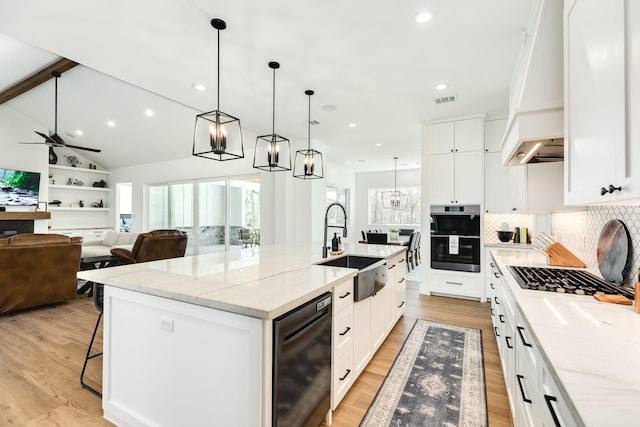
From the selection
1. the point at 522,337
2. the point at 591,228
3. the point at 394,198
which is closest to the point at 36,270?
the point at 522,337

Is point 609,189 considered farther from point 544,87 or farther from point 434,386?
point 434,386

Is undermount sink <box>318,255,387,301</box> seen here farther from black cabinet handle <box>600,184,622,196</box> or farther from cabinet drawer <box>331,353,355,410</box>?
black cabinet handle <box>600,184,622,196</box>

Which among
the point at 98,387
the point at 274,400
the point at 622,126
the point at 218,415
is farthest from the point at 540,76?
the point at 98,387

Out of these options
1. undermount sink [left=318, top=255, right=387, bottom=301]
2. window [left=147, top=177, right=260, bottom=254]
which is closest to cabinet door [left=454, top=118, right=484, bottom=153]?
undermount sink [left=318, top=255, right=387, bottom=301]

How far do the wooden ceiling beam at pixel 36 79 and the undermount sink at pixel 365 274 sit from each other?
5.61 metres

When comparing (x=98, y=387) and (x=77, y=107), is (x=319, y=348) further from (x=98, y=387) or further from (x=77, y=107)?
(x=77, y=107)

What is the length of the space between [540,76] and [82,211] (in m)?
11.4

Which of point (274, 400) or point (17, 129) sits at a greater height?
point (17, 129)

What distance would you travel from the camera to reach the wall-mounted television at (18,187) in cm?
680

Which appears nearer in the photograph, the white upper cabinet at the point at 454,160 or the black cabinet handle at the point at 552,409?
the black cabinet handle at the point at 552,409

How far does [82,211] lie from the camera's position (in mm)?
9062

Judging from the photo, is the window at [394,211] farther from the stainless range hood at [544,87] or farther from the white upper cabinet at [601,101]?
the white upper cabinet at [601,101]

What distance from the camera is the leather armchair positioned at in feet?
16.0

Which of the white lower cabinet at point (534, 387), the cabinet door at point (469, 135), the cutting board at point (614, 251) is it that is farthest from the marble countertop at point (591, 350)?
the cabinet door at point (469, 135)
